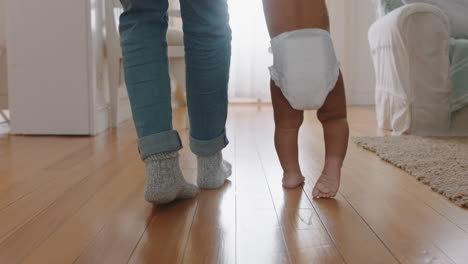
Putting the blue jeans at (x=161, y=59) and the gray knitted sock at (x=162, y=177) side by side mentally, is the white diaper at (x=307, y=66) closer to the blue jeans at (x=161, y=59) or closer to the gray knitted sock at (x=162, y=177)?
the blue jeans at (x=161, y=59)

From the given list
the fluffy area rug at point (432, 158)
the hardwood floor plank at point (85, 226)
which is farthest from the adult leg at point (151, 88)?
the fluffy area rug at point (432, 158)

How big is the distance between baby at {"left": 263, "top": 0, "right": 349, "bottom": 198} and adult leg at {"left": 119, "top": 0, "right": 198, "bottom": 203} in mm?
239

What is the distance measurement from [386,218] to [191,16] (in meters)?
0.56

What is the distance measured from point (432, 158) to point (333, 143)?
578 millimetres

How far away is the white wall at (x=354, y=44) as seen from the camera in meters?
4.19

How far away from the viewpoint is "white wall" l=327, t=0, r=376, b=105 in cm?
419

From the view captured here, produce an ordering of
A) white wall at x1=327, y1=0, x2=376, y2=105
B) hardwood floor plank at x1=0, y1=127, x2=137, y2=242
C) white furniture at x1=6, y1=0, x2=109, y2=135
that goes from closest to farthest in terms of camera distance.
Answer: hardwood floor plank at x1=0, y1=127, x2=137, y2=242, white furniture at x1=6, y1=0, x2=109, y2=135, white wall at x1=327, y1=0, x2=376, y2=105

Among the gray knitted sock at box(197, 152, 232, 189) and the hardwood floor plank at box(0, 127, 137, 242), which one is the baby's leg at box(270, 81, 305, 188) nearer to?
the gray knitted sock at box(197, 152, 232, 189)

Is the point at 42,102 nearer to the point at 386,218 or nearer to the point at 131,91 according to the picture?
the point at 131,91

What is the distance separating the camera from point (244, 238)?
35.1 inches

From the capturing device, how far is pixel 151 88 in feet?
3.33

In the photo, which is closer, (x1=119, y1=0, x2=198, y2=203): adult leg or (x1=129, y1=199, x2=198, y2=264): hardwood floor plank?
(x1=129, y1=199, x2=198, y2=264): hardwood floor plank

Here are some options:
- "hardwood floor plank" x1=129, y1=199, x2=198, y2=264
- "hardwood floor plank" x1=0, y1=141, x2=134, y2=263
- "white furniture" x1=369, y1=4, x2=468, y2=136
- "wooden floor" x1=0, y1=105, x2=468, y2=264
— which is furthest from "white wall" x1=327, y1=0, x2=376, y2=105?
"hardwood floor plank" x1=129, y1=199, x2=198, y2=264

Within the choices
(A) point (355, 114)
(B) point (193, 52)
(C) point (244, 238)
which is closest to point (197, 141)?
(B) point (193, 52)
